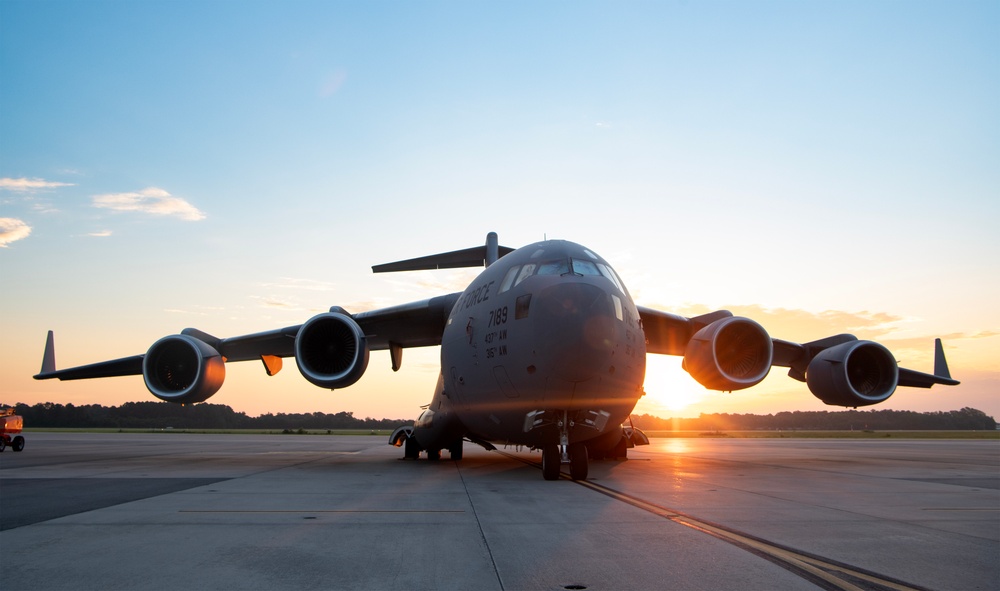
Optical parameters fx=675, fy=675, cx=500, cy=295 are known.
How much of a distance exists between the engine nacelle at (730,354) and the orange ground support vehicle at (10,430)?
65.4ft

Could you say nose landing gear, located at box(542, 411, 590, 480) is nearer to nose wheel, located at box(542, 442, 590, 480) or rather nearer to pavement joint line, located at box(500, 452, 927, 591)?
nose wheel, located at box(542, 442, 590, 480)

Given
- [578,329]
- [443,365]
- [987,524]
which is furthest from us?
[443,365]

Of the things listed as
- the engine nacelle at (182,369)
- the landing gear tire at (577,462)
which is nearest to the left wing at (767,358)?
the landing gear tire at (577,462)

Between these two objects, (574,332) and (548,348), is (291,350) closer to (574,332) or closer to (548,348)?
(548,348)

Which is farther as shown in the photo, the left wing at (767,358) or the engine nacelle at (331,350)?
the engine nacelle at (331,350)

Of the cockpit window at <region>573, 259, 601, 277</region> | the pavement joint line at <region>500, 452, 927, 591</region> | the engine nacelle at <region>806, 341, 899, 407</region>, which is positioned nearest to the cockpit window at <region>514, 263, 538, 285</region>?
the cockpit window at <region>573, 259, 601, 277</region>

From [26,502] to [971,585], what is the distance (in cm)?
876

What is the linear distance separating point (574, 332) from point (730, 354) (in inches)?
261

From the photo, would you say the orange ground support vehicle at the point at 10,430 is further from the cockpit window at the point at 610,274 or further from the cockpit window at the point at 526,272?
the cockpit window at the point at 610,274

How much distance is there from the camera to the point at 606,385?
33.6 ft

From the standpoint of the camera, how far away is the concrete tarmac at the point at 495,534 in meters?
4.03

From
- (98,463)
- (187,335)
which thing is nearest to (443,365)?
(187,335)

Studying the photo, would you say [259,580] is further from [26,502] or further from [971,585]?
[26,502]

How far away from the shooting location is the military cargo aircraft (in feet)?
32.9
